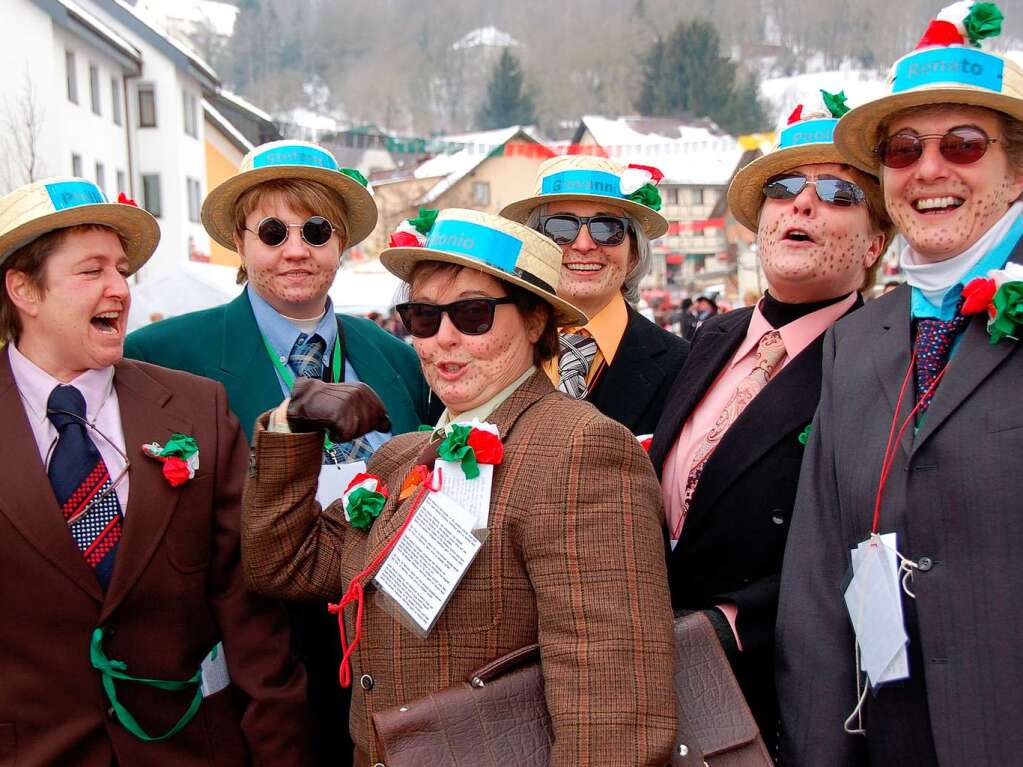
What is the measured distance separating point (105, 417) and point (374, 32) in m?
131

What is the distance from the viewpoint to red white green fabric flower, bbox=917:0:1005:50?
7.89 ft

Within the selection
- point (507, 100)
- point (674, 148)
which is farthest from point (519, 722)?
point (507, 100)

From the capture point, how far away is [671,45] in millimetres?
80000

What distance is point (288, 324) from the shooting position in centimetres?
363

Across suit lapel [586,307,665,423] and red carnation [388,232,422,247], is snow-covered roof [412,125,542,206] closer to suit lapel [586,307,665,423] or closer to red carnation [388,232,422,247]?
suit lapel [586,307,665,423]

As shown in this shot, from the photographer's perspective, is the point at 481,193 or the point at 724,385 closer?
the point at 724,385

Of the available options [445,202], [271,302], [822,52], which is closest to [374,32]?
[822,52]

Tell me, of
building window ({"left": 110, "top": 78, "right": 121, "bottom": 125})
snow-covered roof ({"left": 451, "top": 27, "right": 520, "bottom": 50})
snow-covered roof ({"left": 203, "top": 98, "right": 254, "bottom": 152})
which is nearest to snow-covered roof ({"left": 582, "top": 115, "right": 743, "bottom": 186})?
snow-covered roof ({"left": 203, "top": 98, "right": 254, "bottom": 152})

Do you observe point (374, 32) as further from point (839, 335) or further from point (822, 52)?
point (839, 335)

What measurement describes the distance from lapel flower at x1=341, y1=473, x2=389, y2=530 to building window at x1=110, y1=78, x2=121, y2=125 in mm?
28243

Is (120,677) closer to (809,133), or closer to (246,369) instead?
(246,369)

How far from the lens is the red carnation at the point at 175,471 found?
2.82 metres

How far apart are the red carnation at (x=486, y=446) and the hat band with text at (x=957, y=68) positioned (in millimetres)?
1356

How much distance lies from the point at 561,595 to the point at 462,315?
0.76 metres
